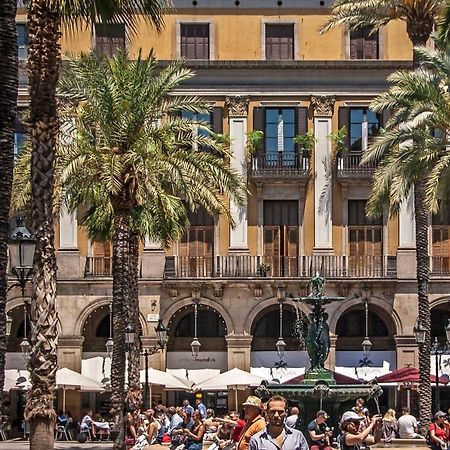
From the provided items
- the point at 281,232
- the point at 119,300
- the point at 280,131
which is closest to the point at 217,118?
the point at 280,131

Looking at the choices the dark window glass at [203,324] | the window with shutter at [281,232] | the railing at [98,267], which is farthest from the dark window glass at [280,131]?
the railing at [98,267]

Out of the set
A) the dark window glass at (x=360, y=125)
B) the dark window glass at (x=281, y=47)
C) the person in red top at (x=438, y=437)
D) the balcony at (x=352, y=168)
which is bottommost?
the person in red top at (x=438, y=437)

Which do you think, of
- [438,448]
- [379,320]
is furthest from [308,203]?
[438,448]

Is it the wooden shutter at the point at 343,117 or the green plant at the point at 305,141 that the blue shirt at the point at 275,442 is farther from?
the wooden shutter at the point at 343,117

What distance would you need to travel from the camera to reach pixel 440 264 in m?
50.8

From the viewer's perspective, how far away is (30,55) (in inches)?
878

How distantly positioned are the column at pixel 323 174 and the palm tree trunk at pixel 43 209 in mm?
28981

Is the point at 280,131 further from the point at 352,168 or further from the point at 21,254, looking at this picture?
the point at 21,254

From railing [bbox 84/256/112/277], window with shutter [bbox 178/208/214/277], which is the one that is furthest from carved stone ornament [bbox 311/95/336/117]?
railing [bbox 84/256/112/277]

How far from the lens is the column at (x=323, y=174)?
51.2 meters

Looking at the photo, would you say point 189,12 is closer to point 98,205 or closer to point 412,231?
point 412,231

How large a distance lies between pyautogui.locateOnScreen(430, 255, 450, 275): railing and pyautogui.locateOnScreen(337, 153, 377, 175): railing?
4188mm

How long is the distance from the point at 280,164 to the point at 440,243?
22.6ft

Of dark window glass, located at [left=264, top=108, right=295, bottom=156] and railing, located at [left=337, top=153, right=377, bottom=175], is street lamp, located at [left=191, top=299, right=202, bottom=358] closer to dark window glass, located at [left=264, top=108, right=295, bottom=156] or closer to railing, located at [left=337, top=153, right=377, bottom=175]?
dark window glass, located at [left=264, top=108, right=295, bottom=156]
